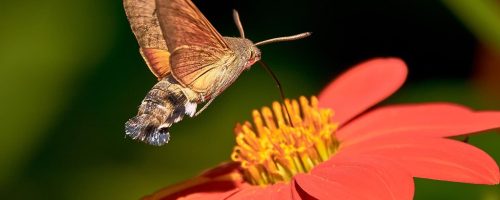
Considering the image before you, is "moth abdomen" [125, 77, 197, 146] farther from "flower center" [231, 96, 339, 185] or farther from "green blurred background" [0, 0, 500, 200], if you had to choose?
"green blurred background" [0, 0, 500, 200]

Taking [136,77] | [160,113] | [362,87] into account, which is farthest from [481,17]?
[136,77]

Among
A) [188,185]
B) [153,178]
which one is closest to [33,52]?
[153,178]

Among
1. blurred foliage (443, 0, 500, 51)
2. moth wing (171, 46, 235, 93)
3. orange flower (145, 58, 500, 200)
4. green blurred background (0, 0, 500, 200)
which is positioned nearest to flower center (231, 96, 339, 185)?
orange flower (145, 58, 500, 200)

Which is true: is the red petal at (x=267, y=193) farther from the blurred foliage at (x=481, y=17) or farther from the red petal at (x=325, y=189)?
the blurred foliage at (x=481, y=17)

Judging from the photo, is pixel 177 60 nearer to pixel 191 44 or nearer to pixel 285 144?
pixel 191 44

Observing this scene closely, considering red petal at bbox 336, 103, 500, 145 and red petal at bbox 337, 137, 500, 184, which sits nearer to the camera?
red petal at bbox 337, 137, 500, 184

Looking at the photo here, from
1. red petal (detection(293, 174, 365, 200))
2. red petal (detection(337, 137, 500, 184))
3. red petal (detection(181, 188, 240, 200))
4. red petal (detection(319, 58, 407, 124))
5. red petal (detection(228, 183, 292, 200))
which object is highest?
red petal (detection(319, 58, 407, 124))

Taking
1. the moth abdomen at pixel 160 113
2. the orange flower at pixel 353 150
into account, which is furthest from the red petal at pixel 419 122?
the moth abdomen at pixel 160 113

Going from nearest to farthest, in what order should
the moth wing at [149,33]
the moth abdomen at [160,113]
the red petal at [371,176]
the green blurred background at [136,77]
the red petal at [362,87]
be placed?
the red petal at [371,176] < the moth abdomen at [160,113] < the moth wing at [149,33] < the red petal at [362,87] < the green blurred background at [136,77]
